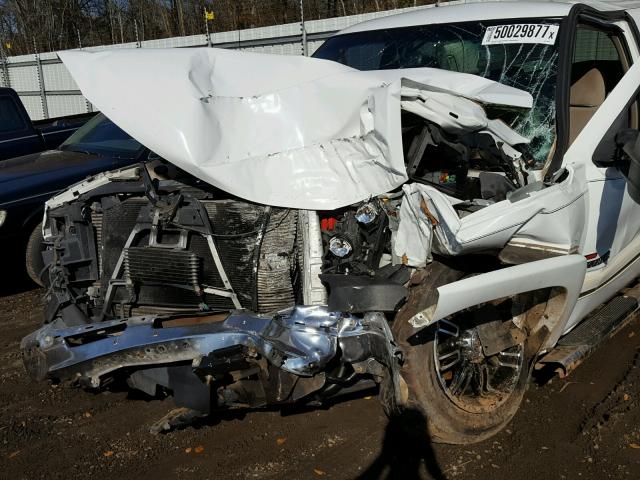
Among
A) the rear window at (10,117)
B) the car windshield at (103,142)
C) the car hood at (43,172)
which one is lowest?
the car hood at (43,172)

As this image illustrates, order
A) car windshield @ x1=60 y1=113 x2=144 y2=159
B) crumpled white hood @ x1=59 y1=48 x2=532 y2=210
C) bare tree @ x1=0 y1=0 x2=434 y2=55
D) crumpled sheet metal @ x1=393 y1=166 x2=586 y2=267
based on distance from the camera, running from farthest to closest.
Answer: bare tree @ x1=0 y1=0 x2=434 y2=55, car windshield @ x1=60 y1=113 x2=144 y2=159, crumpled white hood @ x1=59 y1=48 x2=532 y2=210, crumpled sheet metal @ x1=393 y1=166 x2=586 y2=267

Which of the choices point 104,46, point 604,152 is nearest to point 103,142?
point 604,152

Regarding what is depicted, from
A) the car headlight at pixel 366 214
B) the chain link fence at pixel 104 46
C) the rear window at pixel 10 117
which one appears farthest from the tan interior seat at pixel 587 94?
the chain link fence at pixel 104 46

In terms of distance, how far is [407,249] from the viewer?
317cm

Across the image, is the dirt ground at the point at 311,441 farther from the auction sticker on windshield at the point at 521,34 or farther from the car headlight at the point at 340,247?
the auction sticker on windshield at the point at 521,34

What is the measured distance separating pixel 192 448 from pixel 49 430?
2.99 ft

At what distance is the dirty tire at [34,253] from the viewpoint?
6031mm

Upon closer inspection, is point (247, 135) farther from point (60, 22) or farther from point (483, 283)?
point (60, 22)

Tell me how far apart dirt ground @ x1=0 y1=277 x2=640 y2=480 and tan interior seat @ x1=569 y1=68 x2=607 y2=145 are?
1.78 meters

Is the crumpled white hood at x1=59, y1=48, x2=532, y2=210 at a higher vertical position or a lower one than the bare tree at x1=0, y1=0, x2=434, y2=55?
lower

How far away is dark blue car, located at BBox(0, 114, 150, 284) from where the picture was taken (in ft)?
19.5

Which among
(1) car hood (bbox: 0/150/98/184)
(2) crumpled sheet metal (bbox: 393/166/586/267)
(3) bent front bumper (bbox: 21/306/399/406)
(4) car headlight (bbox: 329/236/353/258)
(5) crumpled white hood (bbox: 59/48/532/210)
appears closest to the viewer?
(3) bent front bumper (bbox: 21/306/399/406)

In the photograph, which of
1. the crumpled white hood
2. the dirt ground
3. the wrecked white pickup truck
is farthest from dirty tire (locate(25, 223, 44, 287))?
the crumpled white hood

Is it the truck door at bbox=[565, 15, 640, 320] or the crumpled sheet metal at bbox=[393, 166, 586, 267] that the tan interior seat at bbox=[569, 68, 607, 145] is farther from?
the crumpled sheet metal at bbox=[393, 166, 586, 267]
